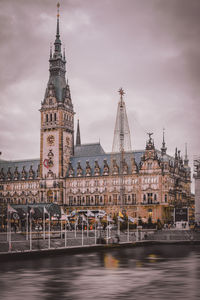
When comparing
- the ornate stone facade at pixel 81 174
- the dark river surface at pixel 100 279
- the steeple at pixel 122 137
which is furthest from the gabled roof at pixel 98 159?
the dark river surface at pixel 100 279

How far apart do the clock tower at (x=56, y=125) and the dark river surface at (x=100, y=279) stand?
108 m

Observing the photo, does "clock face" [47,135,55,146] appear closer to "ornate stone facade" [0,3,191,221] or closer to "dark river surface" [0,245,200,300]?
"ornate stone facade" [0,3,191,221]

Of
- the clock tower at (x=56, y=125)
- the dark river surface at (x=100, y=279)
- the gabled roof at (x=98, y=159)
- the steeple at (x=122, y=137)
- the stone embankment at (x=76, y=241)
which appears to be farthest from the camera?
the clock tower at (x=56, y=125)

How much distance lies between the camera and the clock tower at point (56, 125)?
161250 mm

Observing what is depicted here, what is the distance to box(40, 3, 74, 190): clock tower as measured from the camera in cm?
16125

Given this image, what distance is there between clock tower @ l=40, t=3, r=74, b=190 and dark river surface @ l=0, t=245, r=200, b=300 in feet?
355

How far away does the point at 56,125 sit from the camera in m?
161

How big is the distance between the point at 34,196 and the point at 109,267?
123 metres

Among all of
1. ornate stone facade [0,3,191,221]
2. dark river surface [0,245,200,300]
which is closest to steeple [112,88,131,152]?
ornate stone facade [0,3,191,221]

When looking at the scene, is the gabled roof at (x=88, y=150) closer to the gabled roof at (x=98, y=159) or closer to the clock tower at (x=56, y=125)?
the gabled roof at (x=98, y=159)

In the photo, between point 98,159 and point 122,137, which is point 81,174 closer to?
point 98,159

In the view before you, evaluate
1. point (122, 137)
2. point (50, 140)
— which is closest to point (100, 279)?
point (122, 137)

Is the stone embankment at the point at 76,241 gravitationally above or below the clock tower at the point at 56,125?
below

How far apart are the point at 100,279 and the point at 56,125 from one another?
12529 cm
